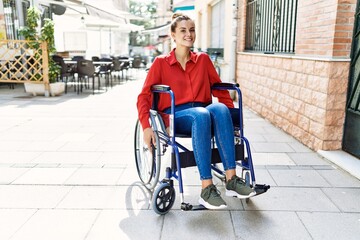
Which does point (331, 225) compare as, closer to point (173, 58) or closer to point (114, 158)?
point (173, 58)

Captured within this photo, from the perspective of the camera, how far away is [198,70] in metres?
2.63

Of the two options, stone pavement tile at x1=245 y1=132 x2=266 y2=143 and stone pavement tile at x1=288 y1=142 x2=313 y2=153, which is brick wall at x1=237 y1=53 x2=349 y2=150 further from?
stone pavement tile at x1=245 y1=132 x2=266 y2=143

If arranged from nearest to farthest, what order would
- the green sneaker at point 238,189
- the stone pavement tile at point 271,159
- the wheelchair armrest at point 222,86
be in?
the green sneaker at point 238,189 → the wheelchair armrest at point 222,86 → the stone pavement tile at point 271,159

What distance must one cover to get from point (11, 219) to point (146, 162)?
1.03m

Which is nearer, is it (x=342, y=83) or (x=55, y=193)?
(x=55, y=193)

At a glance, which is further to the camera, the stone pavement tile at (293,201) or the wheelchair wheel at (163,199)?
the stone pavement tile at (293,201)

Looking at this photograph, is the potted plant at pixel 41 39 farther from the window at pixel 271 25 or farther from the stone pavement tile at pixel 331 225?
the stone pavement tile at pixel 331 225

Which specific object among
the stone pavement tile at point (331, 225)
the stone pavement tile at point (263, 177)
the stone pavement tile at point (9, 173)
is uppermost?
Result: the stone pavement tile at point (9, 173)

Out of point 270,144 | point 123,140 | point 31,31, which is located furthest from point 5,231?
point 31,31

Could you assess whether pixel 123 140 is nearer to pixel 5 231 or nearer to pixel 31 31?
pixel 5 231

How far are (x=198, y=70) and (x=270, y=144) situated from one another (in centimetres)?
186

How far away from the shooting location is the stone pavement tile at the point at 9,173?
2977 millimetres

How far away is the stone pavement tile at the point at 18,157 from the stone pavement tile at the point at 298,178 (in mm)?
2388

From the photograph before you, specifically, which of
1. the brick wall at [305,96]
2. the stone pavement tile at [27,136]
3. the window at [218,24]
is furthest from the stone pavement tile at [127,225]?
the window at [218,24]
